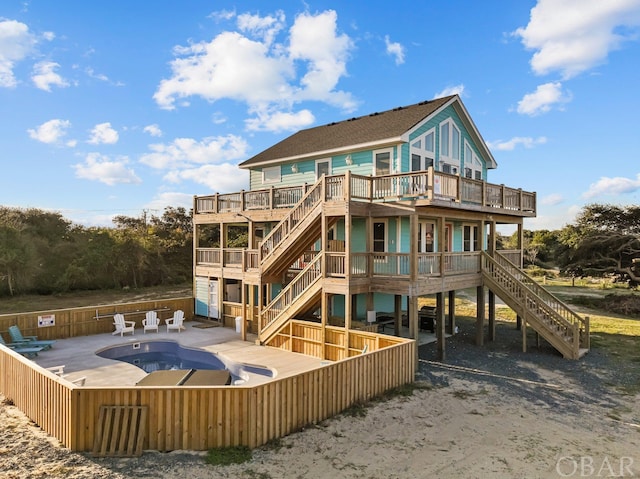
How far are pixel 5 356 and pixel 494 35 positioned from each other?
22388 millimetres

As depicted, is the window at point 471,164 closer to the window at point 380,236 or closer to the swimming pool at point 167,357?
the window at point 380,236

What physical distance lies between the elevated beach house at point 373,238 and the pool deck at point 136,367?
0.79 meters

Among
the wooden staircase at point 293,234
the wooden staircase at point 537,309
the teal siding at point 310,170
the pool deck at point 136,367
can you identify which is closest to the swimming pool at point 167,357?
the pool deck at point 136,367

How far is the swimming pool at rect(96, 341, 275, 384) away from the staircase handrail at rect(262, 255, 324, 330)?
2361 mm

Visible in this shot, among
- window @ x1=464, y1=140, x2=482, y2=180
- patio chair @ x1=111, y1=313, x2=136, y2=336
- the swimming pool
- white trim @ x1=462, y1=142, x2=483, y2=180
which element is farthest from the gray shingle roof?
the swimming pool

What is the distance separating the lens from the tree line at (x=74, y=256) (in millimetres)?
27969

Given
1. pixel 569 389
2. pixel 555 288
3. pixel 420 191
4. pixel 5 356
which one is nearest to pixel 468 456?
pixel 569 389

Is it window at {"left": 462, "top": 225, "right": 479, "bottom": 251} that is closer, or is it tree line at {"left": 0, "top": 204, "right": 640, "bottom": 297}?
window at {"left": 462, "top": 225, "right": 479, "bottom": 251}

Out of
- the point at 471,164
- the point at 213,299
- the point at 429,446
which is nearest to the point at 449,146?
the point at 471,164

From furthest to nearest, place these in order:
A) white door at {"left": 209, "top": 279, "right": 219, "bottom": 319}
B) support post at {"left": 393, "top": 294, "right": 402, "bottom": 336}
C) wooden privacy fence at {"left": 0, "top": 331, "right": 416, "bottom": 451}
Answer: white door at {"left": 209, "top": 279, "right": 219, "bottom": 319} < support post at {"left": 393, "top": 294, "right": 402, "bottom": 336} < wooden privacy fence at {"left": 0, "top": 331, "right": 416, "bottom": 451}

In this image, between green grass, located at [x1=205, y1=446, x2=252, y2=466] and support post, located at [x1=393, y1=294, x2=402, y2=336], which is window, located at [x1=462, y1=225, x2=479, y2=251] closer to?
support post, located at [x1=393, y1=294, x2=402, y2=336]

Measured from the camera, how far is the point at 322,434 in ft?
25.8

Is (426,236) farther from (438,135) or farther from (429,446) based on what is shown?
(429,446)

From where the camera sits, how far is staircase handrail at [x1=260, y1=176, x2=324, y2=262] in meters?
14.1
